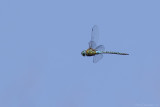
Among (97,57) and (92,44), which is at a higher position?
(92,44)

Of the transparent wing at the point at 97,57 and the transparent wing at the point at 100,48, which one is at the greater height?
the transparent wing at the point at 100,48

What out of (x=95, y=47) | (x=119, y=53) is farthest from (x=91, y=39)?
(x=119, y=53)

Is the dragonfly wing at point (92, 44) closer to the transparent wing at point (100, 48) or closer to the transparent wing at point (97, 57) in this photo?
the transparent wing at point (100, 48)

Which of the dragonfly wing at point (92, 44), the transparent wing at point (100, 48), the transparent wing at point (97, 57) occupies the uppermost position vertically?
the dragonfly wing at point (92, 44)

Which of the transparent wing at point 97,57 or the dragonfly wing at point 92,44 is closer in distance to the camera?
the transparent wing at point 97,57

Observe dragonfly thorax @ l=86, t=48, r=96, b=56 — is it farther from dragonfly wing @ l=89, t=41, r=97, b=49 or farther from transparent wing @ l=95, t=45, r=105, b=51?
transparent wing @ l=95, t=45, r=105, b=51

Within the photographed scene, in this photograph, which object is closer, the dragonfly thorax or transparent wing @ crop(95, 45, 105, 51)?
transparent wing @ crop(95, 45, 105, 51)

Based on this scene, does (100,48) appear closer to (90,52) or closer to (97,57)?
(97,57)

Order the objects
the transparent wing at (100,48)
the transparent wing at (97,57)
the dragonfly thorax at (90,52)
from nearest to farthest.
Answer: the transparent wing at (100,48) < the transparent wing at (97,57) < the dragonfly thorax at (90,52)

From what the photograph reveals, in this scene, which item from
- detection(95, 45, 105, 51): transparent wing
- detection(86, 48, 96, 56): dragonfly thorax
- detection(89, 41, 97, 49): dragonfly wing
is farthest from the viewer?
detection(89, 41, 97, 49): dragonfly wing

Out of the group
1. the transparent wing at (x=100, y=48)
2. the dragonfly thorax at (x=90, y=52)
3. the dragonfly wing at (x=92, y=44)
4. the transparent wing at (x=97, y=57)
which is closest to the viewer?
the transparent wing at (x=100, y=48)

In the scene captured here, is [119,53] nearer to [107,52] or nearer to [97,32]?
[107,52]

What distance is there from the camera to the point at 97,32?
8706 cm

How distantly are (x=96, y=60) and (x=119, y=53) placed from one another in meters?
6.47
